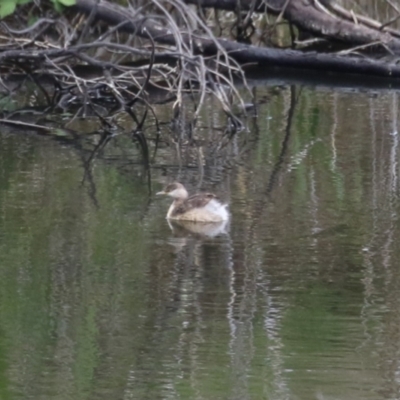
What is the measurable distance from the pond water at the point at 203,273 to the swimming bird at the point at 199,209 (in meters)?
0.11

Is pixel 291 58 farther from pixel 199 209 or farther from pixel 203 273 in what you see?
pixel 203 273

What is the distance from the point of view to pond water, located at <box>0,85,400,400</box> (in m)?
5.55

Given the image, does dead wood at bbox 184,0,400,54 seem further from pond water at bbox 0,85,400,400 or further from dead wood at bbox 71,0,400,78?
pond water at bbox 0,85,400,400

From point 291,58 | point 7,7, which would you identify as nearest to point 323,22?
point 291,58

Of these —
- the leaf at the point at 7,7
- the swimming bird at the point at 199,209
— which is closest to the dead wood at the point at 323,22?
the leaf at the point at 7,7

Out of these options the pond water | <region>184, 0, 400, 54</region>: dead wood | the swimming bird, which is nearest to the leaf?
the pond water

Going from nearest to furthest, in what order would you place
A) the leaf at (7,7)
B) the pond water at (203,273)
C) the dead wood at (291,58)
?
the pond water at (203,273) < the leaf at (7,7) < the dead wood at (291,58)

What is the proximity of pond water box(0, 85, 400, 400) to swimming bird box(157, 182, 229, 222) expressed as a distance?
0.36 ft

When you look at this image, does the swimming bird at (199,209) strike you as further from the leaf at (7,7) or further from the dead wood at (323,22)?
the dead wood at (323,22)

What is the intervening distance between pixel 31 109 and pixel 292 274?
7259 mm

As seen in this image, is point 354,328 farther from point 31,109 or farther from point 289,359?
point 31,109

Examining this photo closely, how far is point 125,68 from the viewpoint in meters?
12.4

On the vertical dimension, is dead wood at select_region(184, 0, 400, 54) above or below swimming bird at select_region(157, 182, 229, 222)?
above

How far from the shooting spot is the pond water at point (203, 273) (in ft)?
18.2
